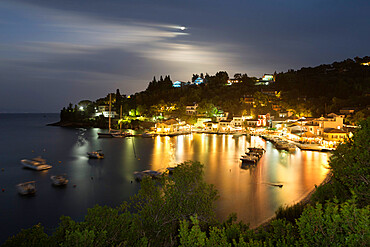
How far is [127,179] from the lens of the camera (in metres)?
15.7

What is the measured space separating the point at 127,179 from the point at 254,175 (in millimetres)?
7911

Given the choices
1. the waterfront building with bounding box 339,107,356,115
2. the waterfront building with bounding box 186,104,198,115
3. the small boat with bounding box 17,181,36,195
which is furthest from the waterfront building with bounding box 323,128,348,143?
the waterfront building with bounding box 186,104,198,115

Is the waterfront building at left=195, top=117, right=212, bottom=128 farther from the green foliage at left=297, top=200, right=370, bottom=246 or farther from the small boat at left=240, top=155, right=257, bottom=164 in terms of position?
the green foliage at left=297, top=200, right=370, bottom=246

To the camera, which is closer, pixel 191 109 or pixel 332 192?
pixel 332 192

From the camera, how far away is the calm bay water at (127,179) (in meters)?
10.8

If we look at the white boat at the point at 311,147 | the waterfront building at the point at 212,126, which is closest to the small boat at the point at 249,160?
the white boat at the point at 311,147

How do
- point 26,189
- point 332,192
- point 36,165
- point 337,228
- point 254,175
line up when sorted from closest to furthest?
point 337,228 → point 332,192 → point 26,189 → point 254,175 → point 36,165

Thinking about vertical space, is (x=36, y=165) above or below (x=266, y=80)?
below

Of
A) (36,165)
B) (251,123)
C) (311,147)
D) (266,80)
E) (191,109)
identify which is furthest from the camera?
(266,80)

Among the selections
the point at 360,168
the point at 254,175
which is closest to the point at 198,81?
the point at 254,175

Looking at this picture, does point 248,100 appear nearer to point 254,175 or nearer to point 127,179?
point 254,175

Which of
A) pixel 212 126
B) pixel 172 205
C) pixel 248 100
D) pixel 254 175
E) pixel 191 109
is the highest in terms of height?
pixel 248 100

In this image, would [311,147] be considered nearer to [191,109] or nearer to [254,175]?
[254,175]

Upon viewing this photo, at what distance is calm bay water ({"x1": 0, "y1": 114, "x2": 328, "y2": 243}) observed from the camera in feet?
35.4
